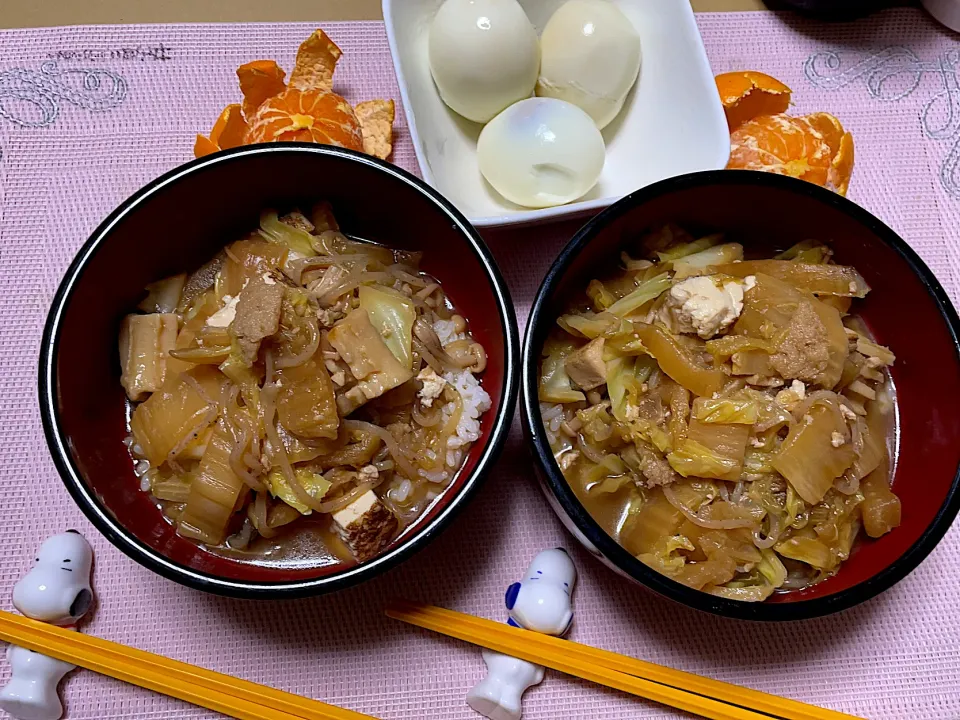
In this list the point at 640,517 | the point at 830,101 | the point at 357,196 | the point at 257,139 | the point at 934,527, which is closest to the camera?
the point at 934,527

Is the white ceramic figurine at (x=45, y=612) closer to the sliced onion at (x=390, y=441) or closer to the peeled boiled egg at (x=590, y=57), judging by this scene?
the sliced onion at (x=390, y=441)

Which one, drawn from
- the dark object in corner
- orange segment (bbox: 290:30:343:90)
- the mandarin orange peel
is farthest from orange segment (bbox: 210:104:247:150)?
the dark object in corner

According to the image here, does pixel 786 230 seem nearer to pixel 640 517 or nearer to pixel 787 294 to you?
pixel 787 294

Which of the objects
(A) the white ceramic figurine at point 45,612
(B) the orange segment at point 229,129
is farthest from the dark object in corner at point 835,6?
(A) the white ceramic figurine at point 45,612

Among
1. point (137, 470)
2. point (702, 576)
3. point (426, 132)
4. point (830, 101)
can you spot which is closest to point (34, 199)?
point (137, 470)

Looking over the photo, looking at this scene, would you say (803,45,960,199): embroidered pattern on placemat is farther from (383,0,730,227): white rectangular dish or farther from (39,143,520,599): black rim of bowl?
(39,143,520,599): black rim of bowl

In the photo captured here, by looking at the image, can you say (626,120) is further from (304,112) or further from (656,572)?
(656,572)

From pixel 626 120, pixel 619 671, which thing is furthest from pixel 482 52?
pixel 619 671
